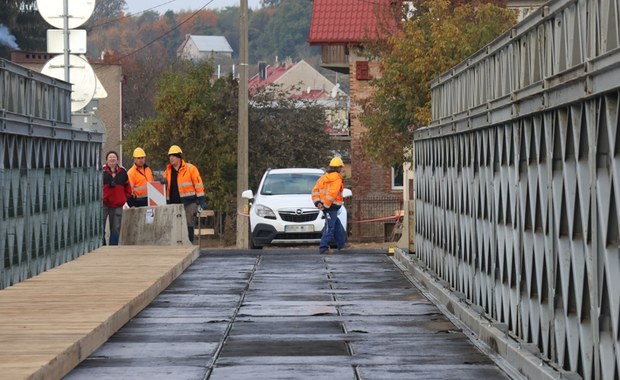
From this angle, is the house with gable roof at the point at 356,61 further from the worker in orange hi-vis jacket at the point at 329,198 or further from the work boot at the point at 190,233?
the worker in orange hi-vis jacket at the point at 329,198

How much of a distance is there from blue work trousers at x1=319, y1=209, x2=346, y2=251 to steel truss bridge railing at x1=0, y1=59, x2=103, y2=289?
4.14 metres

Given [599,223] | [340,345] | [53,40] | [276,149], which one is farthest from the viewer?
[276,149]

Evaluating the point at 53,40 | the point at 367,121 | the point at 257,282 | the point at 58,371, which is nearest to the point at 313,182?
the point at 53,40

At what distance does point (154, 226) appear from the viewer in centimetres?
2792

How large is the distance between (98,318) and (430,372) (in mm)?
3695

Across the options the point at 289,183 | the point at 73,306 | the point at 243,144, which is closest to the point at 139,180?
the point at 289,183

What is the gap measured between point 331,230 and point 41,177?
866 cm

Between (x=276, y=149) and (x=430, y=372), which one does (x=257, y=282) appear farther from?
(x=276, y=149)

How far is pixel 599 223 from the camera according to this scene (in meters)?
9.84

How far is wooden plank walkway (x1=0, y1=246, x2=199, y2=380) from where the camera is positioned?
39.0 feet

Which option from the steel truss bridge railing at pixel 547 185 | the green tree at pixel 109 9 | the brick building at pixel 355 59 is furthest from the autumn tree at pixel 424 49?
the green tree at pixel 109 9

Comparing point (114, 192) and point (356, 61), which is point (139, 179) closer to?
point (114, 192)

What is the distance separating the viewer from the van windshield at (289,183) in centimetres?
3191

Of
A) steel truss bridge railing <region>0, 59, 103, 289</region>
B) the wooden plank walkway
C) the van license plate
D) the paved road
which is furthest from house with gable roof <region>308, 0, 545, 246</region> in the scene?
the paved road
